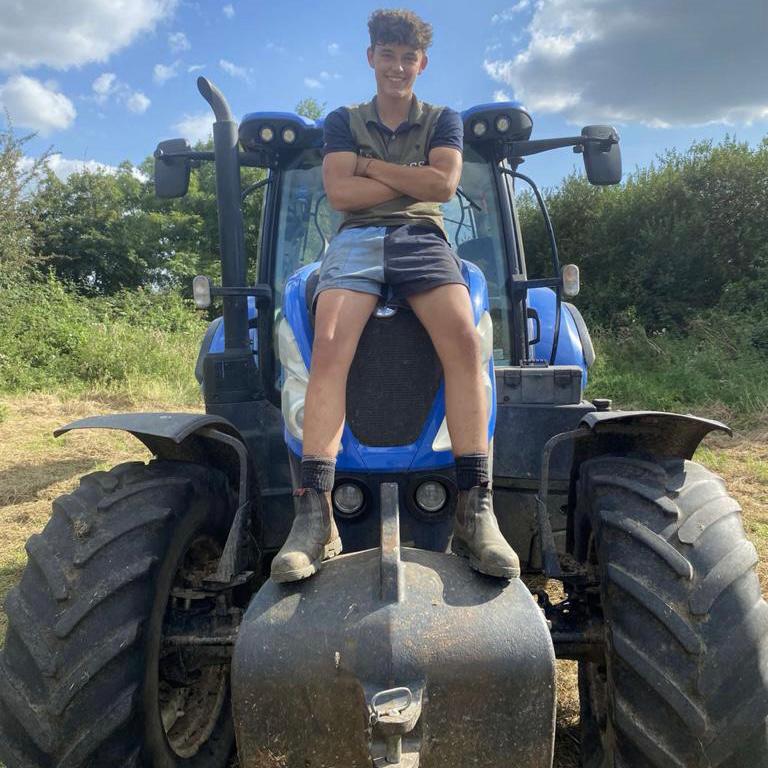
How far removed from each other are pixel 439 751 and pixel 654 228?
1445cm

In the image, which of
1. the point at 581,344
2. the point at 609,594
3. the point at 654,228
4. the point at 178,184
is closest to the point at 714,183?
the point at 654,228

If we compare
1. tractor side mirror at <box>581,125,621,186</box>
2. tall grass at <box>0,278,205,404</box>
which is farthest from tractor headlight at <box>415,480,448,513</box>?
tall grass at <box>0,278,205,404</box>

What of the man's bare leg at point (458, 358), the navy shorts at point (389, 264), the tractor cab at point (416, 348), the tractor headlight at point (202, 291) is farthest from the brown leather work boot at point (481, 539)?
the tractor headlight at point (202, 291)

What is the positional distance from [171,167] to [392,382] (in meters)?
1.84

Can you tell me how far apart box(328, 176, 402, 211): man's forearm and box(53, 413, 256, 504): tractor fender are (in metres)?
0.87

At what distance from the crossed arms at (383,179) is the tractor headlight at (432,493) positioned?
97 cm

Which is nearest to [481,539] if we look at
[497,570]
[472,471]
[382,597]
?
[497,570]

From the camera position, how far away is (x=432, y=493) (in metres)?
2.35

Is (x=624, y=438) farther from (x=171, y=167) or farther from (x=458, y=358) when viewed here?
(x=171, y=167)

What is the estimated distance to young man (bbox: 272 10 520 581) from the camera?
6.49 ft

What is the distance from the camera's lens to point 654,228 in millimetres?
14422

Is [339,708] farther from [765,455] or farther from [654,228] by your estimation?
[654,228]

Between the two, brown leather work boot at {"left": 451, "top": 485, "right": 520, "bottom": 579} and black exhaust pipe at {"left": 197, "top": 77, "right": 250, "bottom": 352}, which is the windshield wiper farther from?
brown leather work boot at {"left": 451, "top": 485, "right": 520, "bottom": 579}

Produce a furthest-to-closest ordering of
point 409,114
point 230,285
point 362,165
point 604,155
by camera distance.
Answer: point 604,155
point 230,285
point 409,114
point 362,165
